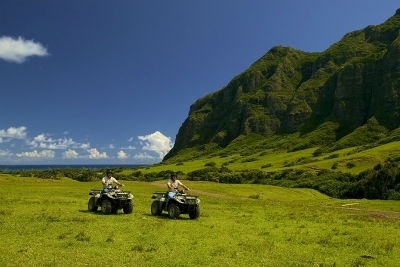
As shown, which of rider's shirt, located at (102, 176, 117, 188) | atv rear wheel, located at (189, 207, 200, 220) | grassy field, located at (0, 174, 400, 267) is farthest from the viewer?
rider's shirt, located at (102, 176, 117, 188)

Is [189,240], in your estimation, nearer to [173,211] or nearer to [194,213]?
[173,211]

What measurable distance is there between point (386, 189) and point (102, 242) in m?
67.4

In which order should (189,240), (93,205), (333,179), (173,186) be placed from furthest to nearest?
1. (333,179)
2. (93,205)
3. (173,186)
4. (189,240)

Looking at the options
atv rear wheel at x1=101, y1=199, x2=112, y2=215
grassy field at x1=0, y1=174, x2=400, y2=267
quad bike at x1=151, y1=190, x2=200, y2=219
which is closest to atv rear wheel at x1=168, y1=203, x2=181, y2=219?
quad bike at x1=151, y1=190, x2=200, y2=219

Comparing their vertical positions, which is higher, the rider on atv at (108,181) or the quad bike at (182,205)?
the rider on atv at (108,181)

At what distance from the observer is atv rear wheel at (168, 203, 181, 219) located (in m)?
32.8

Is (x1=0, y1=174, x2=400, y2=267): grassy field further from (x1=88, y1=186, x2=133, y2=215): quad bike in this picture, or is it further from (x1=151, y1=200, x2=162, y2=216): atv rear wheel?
(x1=151, y1=200, x2=162, y2=216): atv rear wheel

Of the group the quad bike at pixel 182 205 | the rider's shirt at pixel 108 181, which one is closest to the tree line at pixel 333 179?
the quad bike at pixel 182 205

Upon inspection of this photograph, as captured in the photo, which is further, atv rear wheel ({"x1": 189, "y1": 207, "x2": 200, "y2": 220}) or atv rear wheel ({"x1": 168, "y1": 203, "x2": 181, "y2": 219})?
atv rear wheel ({"x1": 189, "y1": 207, "x2": 200, "y2": 220})

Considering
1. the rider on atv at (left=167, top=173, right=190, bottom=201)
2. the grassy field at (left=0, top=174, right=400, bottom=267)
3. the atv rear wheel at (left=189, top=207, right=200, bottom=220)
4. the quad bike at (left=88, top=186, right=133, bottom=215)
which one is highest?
the rider on atv at (left=167, top=173, right=190, bottom=201)

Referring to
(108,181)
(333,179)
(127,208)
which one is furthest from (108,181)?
(333,179)

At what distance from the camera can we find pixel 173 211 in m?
33.0

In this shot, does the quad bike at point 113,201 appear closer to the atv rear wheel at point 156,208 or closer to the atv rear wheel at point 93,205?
the atv rear wheel at point 93,205

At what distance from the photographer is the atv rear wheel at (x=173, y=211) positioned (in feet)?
108
